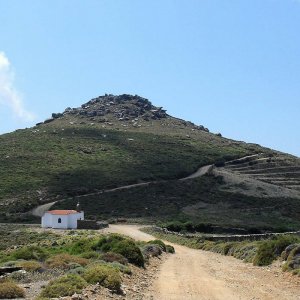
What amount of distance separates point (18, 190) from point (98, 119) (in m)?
81.6

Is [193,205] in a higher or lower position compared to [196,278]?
higher

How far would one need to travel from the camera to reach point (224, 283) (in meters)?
19.3

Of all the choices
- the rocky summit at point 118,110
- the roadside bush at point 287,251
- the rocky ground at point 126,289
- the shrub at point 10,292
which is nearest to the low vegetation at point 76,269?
the shrub at point 10,292

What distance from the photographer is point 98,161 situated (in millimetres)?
96312

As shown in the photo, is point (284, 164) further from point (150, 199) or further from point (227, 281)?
point (227, 281)

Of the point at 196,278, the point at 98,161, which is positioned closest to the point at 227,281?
the point at 196,278

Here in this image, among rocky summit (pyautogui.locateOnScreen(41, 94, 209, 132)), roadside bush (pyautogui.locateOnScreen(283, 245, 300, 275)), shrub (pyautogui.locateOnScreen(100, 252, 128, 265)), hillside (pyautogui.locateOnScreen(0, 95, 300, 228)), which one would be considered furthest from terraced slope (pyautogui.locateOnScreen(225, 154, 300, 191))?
shrub (pyautogui.locateOnScreen(100, 252, 128, 265))

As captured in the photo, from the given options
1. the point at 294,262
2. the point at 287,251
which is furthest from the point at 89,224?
the point at 294,262

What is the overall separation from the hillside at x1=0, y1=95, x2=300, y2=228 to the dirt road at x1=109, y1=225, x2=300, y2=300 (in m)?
40.6

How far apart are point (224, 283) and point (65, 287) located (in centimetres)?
719

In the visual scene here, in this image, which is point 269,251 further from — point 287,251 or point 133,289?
point 133,289

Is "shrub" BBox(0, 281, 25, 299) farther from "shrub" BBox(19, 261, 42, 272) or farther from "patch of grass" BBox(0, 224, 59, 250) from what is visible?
"patch of grass" BBox(0, 224, 59, 250)

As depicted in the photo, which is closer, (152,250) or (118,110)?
(152,250)

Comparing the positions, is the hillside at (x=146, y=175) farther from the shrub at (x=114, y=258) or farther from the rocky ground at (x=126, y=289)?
the rocky ground at (x=126, y=289)
